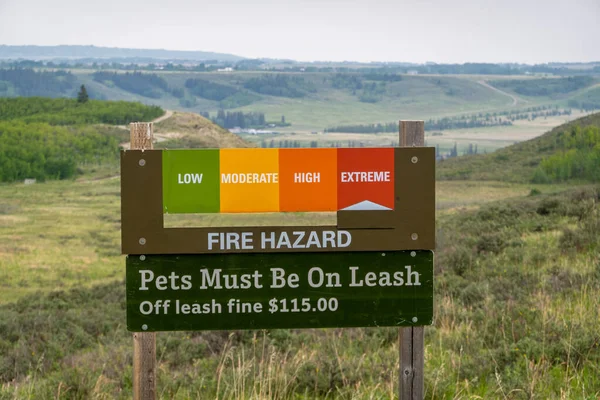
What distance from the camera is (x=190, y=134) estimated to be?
10238 centimetres

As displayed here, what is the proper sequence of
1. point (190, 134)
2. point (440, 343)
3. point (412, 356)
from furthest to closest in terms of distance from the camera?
point (190, 134), point (440, 343), point (412, 356)

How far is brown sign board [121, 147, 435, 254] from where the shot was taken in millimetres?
4105

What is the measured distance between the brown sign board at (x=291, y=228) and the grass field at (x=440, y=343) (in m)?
1.12

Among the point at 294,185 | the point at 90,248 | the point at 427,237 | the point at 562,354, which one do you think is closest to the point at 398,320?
the point at 427,237

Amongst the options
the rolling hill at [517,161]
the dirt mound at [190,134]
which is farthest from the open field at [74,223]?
the dirt mound at [190,134]

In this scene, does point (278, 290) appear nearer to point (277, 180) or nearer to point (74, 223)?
point (277, 180)

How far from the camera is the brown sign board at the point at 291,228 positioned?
4.11 meters

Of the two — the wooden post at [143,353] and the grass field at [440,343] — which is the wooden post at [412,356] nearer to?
the grass field at [440,343]

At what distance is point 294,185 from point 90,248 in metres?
33.9

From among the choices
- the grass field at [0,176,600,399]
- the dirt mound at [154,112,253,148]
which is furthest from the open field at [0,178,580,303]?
the dirt mound at [154,112,253,148]

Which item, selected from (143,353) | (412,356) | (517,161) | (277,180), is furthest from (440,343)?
(517,161)

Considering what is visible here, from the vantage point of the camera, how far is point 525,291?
853 cm

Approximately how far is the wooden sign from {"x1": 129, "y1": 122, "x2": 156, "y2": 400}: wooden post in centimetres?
7

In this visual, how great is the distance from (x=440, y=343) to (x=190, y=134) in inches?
3849
